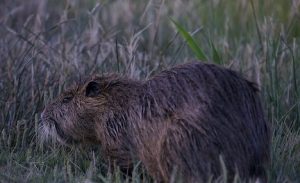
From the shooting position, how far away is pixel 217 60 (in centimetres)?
488

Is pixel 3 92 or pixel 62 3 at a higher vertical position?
pixel 62 3

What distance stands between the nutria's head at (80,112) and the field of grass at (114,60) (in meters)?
0.11

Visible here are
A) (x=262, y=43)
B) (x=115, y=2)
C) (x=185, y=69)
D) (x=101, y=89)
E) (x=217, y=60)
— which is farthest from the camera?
(x=115, y=2)

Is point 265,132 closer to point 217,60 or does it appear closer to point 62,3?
point 217,60

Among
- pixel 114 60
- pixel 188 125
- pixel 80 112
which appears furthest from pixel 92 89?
pixel 114 60

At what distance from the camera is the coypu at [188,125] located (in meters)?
3.64

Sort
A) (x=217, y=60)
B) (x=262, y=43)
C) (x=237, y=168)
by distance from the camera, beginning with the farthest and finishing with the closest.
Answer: (x=262, y=43)
(x=217, y=60)
(x=237, y=168)

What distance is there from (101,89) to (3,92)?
3.13 ft

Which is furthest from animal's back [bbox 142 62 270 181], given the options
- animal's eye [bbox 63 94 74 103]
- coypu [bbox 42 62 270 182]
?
animal's eye [bbox 63 94 74 103]

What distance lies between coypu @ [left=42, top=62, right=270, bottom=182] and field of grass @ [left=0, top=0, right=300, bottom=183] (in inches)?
6.0

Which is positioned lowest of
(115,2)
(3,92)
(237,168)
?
(237,168)

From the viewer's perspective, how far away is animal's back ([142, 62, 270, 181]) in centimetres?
364

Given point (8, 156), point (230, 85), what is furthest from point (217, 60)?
point (8, 156)

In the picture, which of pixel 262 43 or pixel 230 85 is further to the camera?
pixel 262 43
